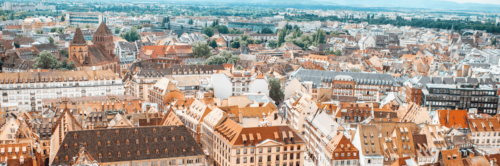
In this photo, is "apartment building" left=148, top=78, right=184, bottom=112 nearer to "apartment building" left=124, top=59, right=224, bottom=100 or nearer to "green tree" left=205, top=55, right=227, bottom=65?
"apartment building" left=124, top=59, right=224, bottom=100

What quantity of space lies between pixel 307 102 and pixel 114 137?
40651 millimetres

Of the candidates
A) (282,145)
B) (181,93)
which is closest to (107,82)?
(181,93)

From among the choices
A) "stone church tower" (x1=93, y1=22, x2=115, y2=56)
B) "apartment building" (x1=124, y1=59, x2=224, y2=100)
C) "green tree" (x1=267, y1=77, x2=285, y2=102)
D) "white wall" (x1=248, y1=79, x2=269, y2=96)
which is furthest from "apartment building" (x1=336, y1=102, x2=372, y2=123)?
"stone church tower" (x1=93, y1=22, x2=115, y2=56)

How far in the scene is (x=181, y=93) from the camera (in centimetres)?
11219

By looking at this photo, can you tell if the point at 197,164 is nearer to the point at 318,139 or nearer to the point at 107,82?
the point at 318,139

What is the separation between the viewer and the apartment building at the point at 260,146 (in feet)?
239

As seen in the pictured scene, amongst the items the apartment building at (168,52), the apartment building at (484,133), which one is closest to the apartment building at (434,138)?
the apartment building at (484,133)

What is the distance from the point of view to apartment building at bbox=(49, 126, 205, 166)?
63094 millimetres

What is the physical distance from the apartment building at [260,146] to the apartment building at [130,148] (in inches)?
217

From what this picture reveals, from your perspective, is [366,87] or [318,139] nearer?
[318,139]

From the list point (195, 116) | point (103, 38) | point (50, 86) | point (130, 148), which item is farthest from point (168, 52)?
point (130, 148)

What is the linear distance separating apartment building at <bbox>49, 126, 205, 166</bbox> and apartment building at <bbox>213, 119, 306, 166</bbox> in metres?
5.52

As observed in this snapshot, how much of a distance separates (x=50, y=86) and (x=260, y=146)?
69059mm

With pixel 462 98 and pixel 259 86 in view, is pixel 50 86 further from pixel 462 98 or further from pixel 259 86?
pixel 462 98
